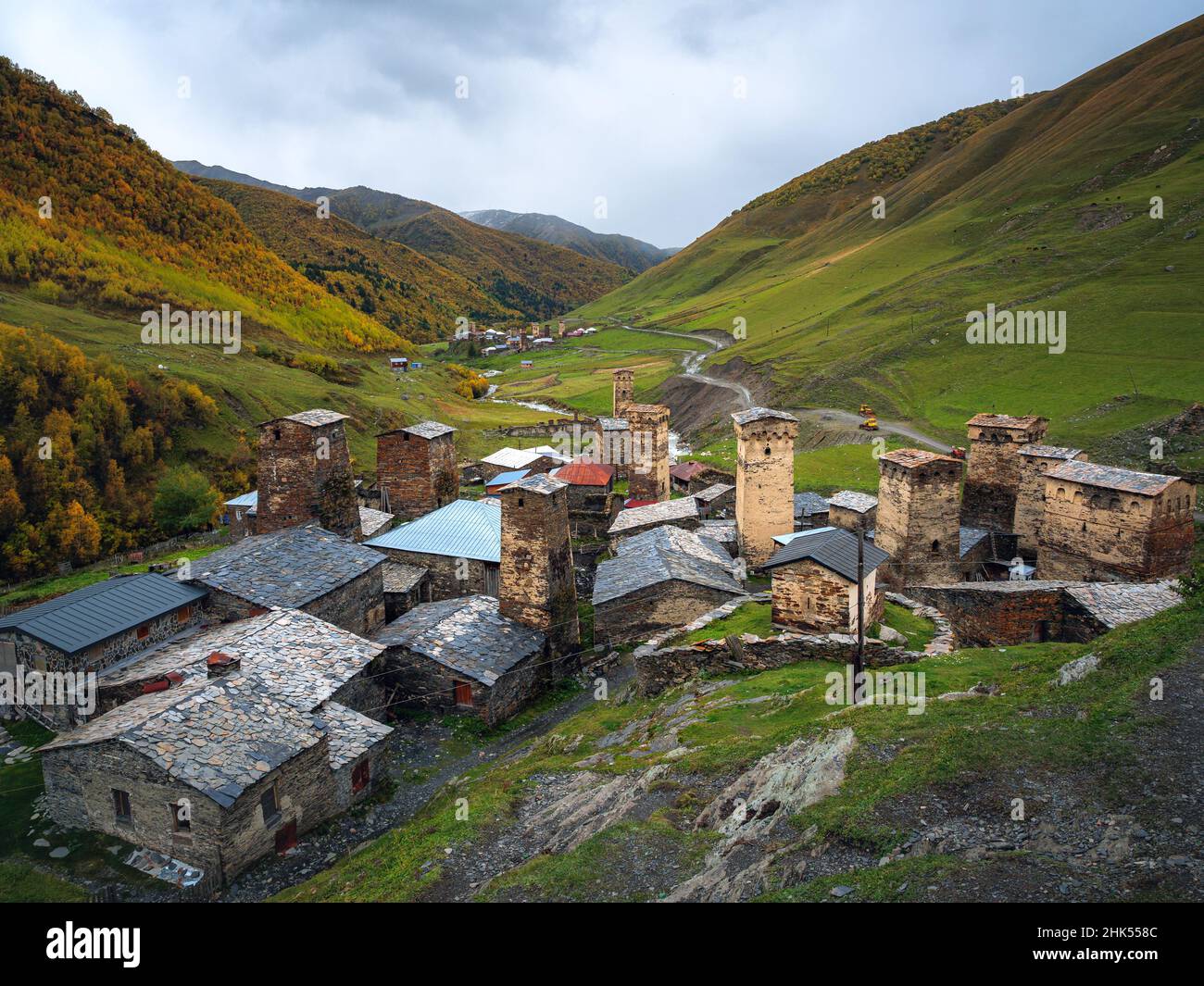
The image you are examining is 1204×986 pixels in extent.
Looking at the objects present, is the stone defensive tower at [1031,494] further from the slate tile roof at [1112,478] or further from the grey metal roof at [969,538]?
the slate tile roof at [1112,478]

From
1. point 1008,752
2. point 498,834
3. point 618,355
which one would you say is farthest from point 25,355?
point 618,355

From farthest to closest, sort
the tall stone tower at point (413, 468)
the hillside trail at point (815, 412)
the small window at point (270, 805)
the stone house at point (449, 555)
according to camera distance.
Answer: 1. the hillside trail at point (815, 412)
2. the tall stone tower at point (413, 468)
3. the stone house at point (449, 555)
4. the small window at point (270, 805)

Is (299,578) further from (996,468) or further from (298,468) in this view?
(996,468)

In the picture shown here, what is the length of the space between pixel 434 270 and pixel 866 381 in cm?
14482

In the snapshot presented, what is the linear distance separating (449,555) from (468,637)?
624cm

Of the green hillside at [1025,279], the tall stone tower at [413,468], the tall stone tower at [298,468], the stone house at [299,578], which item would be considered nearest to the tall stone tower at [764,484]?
the tall stone tower at [413,468]

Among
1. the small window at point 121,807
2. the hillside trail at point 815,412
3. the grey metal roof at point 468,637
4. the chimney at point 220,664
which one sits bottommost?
the small window at point 121,807

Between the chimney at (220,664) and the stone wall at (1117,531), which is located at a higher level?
the stone wall at (1117,531)

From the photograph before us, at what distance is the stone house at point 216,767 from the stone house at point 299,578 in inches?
171

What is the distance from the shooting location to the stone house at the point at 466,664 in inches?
754

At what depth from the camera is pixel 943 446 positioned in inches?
1789

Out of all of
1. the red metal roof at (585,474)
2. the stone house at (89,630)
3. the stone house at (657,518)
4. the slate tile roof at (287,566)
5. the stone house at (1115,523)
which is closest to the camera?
the stone house at (89,630)

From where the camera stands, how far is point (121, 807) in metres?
13.2

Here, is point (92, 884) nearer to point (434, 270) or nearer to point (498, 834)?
point (498, 834)
